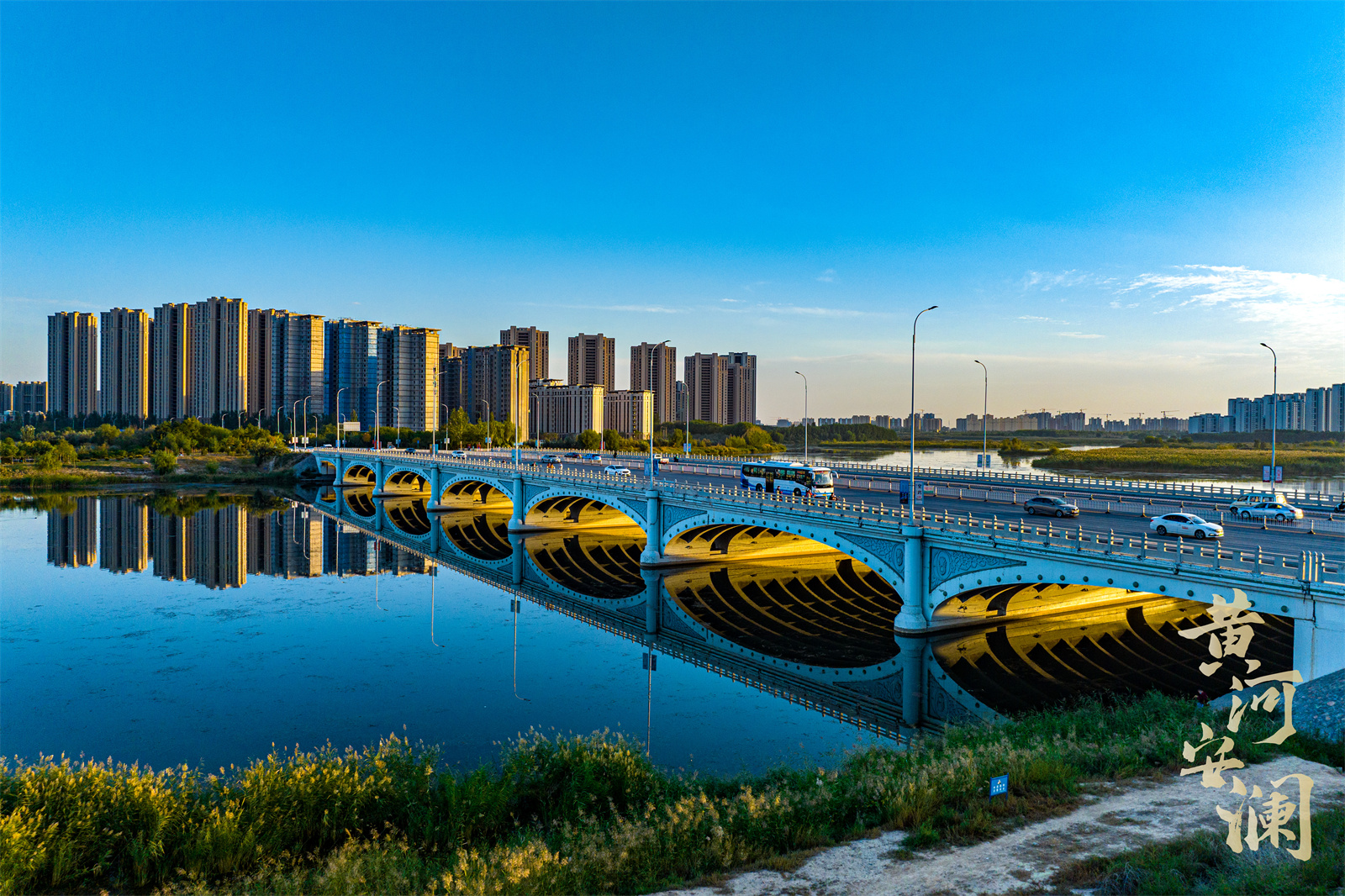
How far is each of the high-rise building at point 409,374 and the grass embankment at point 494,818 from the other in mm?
142619

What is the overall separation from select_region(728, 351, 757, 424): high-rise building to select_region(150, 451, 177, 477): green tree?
121 metres

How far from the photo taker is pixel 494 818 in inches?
552

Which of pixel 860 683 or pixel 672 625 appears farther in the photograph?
pixel 672 625

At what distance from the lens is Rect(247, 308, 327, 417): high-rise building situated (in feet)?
533

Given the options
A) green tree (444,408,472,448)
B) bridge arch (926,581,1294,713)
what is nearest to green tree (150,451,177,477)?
green tree (444,408,472,448)

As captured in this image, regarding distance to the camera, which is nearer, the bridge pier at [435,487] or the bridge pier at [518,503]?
the bridge pier at [518,503]

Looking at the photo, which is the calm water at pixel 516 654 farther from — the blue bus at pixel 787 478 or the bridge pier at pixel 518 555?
the blue bus at pixel 787 478

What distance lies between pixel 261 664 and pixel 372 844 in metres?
20.1

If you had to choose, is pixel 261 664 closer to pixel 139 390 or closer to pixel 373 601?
pixel 373 601

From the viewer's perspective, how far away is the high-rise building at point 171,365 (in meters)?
161

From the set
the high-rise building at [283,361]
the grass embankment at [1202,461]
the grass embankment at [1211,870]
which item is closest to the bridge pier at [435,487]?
the grass embankment at [1211,870]

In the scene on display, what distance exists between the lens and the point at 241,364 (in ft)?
525

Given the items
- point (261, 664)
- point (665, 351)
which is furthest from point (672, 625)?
point (665, 351)

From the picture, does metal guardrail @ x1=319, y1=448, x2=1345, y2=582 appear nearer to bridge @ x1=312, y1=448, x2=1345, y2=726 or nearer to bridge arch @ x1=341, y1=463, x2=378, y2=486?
bridge @ x1=312, y1=448, x2=1345, y2=726
